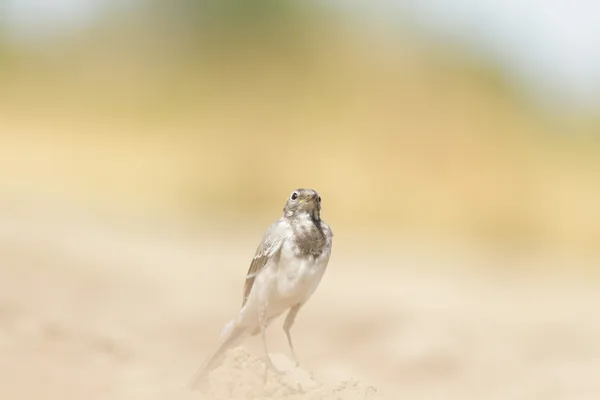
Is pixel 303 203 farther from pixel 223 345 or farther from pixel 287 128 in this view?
pixel 287 128

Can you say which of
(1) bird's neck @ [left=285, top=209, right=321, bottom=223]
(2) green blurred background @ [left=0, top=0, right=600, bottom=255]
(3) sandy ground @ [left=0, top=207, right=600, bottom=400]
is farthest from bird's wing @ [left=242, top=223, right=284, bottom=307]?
(2) green blurred background @ [left=0, top=0, right=600, bottom=255]

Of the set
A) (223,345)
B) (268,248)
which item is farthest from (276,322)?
(268,248)

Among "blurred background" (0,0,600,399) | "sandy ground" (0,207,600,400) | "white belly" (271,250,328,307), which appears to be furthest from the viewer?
"blurred background" (0,0,600,399)

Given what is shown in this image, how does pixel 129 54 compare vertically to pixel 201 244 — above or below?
above

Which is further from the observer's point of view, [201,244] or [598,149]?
[598,149]

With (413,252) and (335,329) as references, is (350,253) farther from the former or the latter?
(335,329)

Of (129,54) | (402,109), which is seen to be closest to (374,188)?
(402,109)

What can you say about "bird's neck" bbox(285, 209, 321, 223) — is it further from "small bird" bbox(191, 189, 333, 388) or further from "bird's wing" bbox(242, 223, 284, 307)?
"bird's wing" bbox(242, 223, 284, 307)
